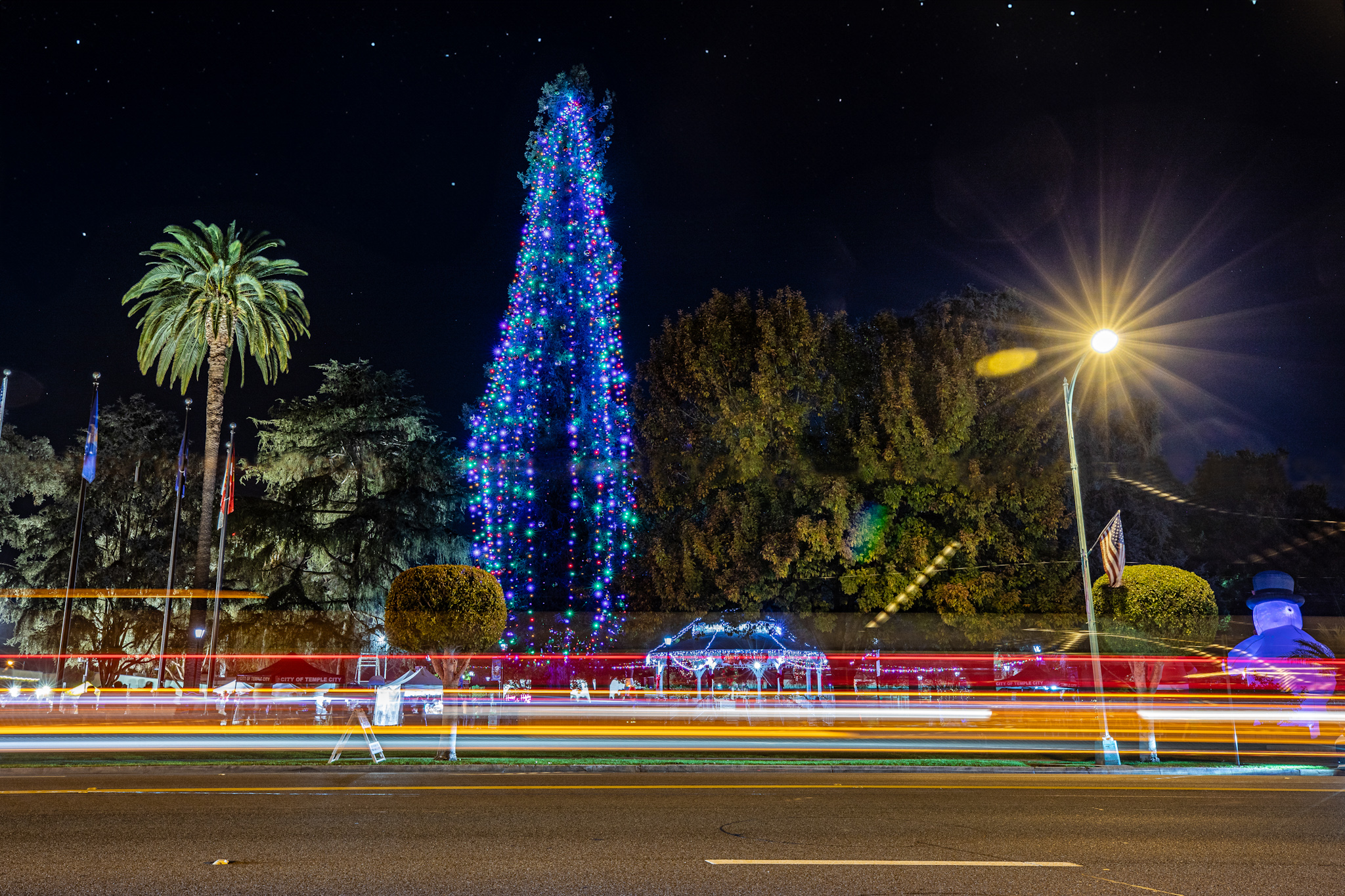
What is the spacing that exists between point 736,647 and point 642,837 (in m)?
20.5

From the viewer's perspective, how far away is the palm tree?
33875 millimetres

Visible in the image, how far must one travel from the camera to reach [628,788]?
14367 millimetres

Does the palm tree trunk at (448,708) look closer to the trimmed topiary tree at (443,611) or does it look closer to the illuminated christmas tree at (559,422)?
the trimmed topiary tree at (443,611)

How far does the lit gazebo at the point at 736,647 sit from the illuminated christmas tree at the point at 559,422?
455cm

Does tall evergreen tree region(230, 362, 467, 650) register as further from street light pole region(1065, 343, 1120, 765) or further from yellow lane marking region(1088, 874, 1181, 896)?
yellow lane marking region(1088, 874, 1181, 896)

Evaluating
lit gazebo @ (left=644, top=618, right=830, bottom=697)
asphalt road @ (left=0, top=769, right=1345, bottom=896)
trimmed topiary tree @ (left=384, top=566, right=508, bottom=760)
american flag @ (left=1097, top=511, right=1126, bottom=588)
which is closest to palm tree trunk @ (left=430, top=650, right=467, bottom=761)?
trimmed topiary tree @ (left=384, top=566, right=508, bottom=760)

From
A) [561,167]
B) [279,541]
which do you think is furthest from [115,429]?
[561,167]

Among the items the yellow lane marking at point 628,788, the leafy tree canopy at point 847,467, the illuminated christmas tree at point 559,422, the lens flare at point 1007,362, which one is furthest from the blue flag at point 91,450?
the lens flare at point 1007,362

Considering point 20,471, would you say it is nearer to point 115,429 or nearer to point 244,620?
point 115,429

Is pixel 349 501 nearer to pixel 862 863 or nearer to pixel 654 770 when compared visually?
pixel 654 770

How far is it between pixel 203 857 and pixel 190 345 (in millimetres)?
32531

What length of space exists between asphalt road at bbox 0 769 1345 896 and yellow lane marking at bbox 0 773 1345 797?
98 mm

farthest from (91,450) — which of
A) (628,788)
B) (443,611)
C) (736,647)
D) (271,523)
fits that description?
(628,788)

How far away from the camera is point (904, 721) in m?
32.0
